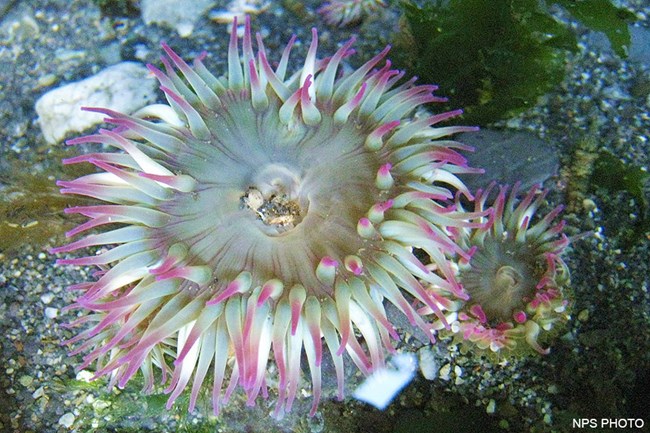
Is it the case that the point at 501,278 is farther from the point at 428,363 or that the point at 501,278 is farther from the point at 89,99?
the point at 89,99

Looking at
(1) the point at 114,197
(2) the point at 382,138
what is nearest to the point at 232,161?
(1) the point at 114,197

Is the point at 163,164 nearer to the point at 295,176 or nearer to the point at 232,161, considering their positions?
the point at 232,161

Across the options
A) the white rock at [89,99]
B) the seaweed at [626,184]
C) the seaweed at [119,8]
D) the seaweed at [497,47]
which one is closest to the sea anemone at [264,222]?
the seaweed at [497,47]

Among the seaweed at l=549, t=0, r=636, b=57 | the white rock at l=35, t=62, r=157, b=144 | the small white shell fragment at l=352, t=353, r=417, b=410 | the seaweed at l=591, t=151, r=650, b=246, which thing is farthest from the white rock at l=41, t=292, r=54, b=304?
the seaweed at l=549, t=0, r=636, b=57

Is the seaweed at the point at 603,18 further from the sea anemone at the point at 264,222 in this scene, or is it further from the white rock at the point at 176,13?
the white rock at the point at 176,13

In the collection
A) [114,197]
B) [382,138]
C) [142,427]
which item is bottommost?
[142,427]

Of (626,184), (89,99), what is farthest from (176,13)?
(626,184)
